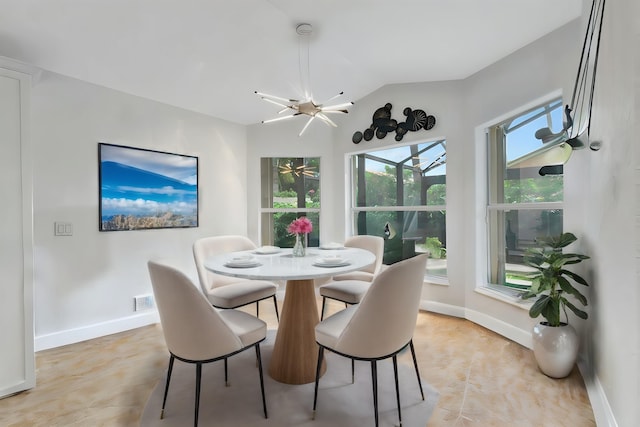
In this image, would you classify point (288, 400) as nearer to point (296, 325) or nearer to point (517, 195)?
point (296, 325)

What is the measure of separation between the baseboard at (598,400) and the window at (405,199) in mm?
1606

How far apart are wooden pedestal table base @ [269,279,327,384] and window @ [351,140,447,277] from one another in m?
2.01

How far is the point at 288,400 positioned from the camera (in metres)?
1.90

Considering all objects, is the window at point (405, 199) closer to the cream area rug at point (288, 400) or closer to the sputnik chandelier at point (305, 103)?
the sputnik chandelier at point (305, 103)

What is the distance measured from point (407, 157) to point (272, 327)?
242 cm

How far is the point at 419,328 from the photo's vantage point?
3076 millimetres

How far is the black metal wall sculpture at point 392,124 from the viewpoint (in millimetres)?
3504

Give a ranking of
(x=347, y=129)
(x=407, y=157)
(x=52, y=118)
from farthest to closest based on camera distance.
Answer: (x=347, y=129)
(x=407, y=157)
(x=52, y=118)

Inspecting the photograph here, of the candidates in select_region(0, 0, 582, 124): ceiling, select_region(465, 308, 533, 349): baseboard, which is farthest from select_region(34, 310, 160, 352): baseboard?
select_region(465, 308, 533, 349): baseboard

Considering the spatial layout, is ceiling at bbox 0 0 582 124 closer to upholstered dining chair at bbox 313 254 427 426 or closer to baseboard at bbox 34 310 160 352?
upholstered dining chair at bbox 313 254 427 426

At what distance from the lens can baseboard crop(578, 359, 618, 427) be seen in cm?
153

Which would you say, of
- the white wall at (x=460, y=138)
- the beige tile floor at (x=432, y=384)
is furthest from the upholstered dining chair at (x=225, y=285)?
the white wall at (x=460, y=138)

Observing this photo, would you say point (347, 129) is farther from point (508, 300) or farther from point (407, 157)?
point (508, 300)

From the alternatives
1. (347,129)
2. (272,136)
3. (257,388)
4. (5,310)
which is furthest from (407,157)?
(5,310)
